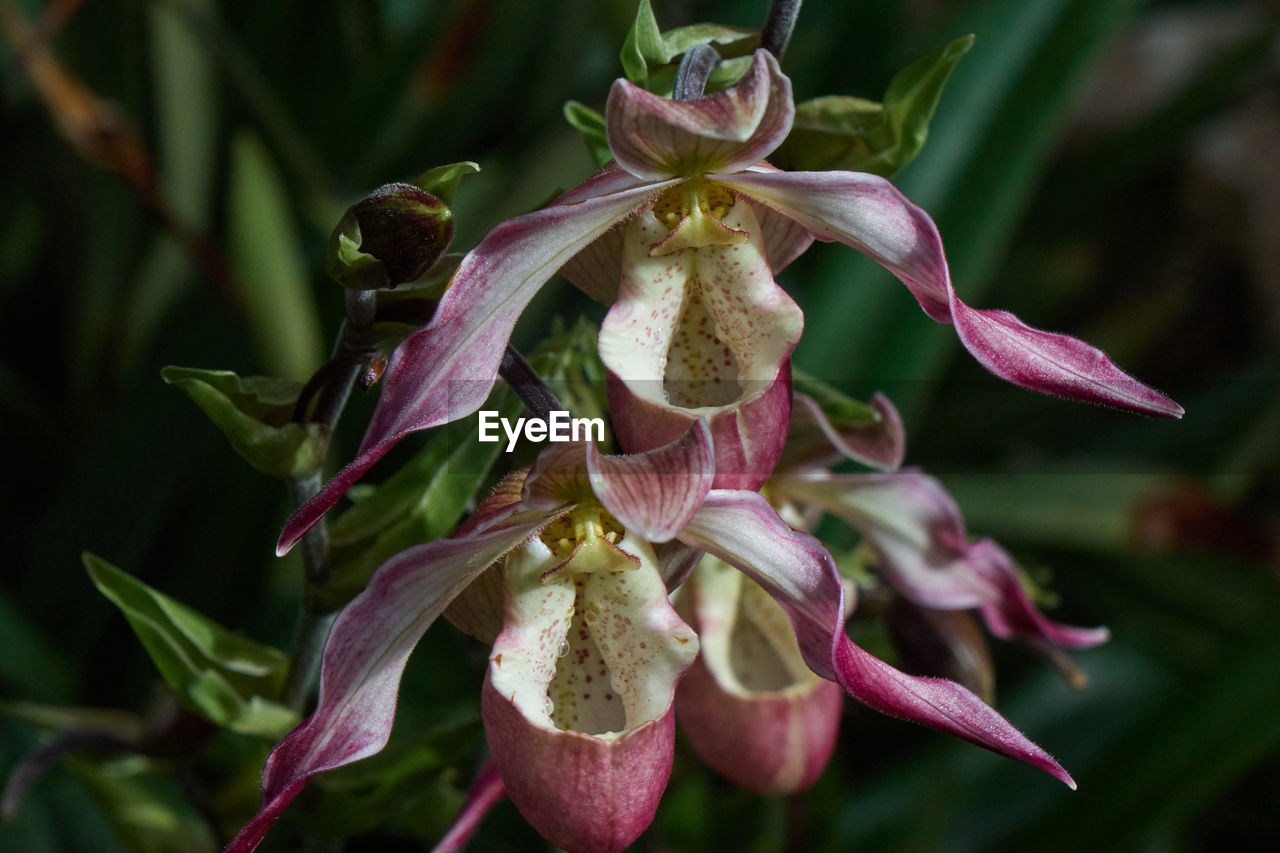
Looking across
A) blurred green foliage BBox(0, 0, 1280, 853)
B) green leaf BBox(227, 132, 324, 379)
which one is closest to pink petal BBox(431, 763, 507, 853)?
blurred green foliage BBox(0, 0, 1280, 853)

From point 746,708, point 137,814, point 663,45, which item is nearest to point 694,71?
point 663,45

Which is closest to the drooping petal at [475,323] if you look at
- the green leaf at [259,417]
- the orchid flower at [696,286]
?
the orchid flower at [696,286]

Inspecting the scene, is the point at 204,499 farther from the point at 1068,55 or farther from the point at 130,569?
the point at 1068,55

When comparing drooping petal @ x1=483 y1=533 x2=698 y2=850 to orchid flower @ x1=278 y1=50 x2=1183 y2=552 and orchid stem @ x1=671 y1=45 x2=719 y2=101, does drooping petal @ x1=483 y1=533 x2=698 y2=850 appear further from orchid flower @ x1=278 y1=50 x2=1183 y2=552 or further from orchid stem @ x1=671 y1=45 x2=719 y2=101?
orchid stem @ x1=671 y1=45 x2=719 y2=101

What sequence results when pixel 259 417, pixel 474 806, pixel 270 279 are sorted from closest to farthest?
pixel 259 417 → pixel 474 806 → pixel 270 279

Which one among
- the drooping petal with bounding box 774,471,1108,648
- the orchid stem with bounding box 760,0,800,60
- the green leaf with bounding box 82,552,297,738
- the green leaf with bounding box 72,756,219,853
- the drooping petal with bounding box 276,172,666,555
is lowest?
the green leaf with bounding box 72,756,219,853

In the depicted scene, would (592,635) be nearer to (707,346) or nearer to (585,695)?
(585,695)
